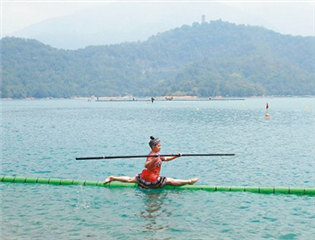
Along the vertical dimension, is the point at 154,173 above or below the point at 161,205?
above

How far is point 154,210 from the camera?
1374cm

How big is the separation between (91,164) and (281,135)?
23666 mm

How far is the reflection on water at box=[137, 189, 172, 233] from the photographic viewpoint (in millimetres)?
12383

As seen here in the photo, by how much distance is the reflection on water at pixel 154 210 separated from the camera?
12.4 metres

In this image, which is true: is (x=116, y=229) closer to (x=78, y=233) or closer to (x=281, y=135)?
(x=78, y=233)

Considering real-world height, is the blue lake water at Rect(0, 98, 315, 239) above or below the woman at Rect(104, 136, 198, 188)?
below

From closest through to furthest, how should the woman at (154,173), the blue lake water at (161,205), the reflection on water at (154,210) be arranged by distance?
the blue lake water at (161,205) < the reflection on water at (154,210) < the woman at (154,173)

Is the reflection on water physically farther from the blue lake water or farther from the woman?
the woman

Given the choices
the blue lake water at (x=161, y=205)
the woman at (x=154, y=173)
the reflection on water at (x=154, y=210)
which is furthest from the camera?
the woman at (x=154, y=173)

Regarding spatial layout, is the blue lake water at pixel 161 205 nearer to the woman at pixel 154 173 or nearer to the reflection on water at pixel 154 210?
the reflection on water at pixel 154 210

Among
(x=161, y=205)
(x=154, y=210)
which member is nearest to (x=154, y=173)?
(x=161, y=205)

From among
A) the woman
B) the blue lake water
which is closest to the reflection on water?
the blue lake water

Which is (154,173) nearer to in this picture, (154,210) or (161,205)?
(161,205)

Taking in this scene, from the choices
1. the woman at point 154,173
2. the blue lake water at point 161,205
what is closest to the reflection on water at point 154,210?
the blue lake water at point 161,205
